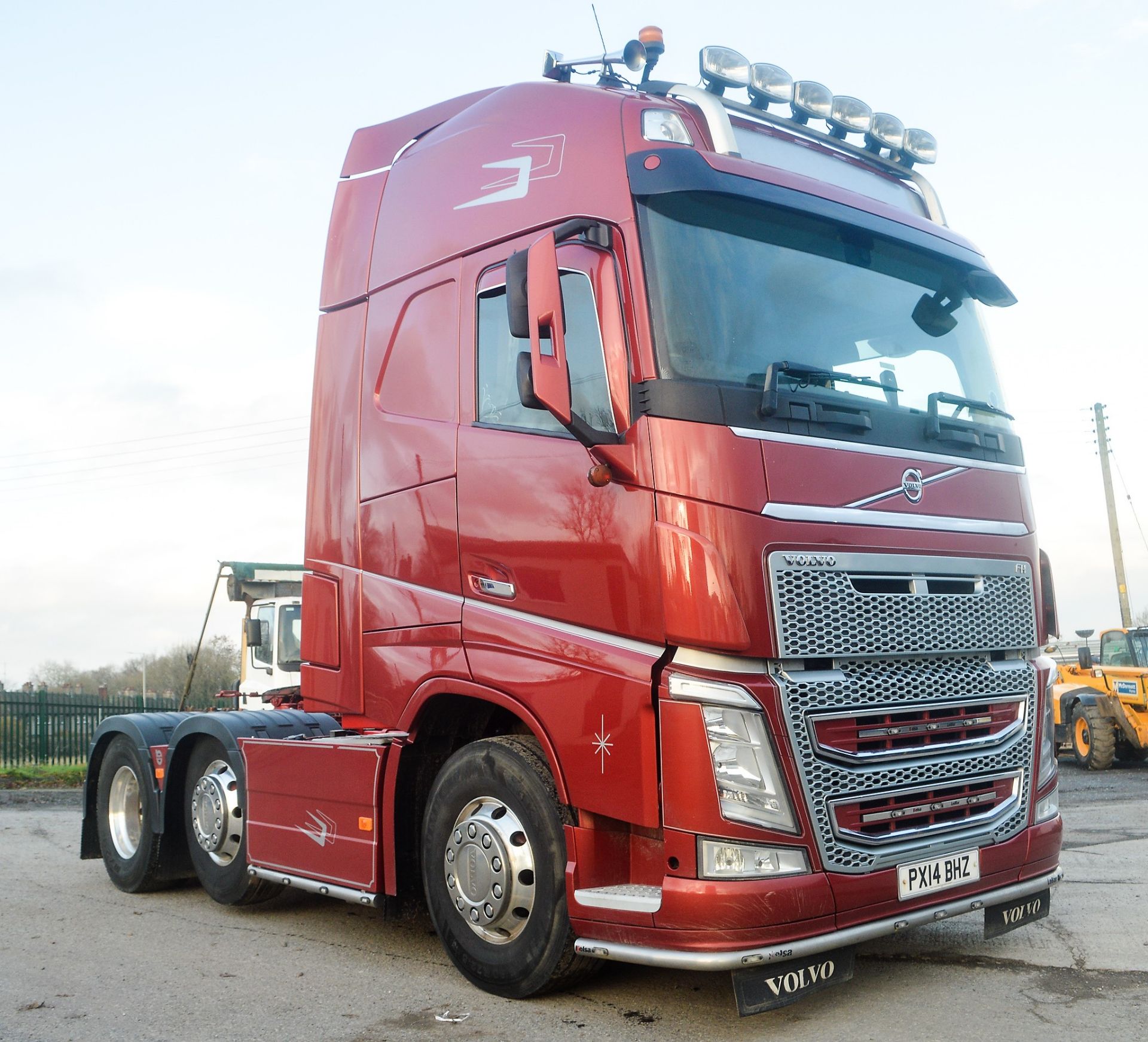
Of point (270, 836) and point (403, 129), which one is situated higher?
point (403, 129)

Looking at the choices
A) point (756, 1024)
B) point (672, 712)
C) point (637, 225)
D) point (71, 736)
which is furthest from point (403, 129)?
point (71, 736)

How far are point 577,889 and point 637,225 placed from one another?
259cm

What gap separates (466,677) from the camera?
5191 mm

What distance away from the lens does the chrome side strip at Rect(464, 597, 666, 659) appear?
4.43 metres

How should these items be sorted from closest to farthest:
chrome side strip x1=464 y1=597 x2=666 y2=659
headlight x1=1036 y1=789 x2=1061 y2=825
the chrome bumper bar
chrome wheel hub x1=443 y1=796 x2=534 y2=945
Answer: the chrome bumper bar, chrome side strip x1=464 y1=597 x2=666 y2=659, chrome wheel hub x1=443 y1=796 x2=534 y2=945, headlight x1=1036 y1=789 x2=1061 y2=825

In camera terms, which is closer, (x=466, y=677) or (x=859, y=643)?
(x=859, y=643)

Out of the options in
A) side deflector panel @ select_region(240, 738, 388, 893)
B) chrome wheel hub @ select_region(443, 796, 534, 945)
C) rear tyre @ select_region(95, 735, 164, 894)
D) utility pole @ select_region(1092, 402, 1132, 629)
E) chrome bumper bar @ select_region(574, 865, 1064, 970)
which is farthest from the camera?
utility pole @ select_region(1092, 402, 1132, 629)

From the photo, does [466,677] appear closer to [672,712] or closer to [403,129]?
[672,712]

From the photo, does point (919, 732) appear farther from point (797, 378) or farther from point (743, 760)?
point (797, 378)

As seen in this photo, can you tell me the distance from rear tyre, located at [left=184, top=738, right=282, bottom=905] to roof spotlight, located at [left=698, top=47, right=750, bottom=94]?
14.5 feet

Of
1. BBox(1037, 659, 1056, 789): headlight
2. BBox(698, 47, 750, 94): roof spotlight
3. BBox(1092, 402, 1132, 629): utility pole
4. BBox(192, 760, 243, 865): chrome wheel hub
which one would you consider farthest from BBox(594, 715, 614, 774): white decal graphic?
BBox(1092, 402, 1132, 629): utility pole

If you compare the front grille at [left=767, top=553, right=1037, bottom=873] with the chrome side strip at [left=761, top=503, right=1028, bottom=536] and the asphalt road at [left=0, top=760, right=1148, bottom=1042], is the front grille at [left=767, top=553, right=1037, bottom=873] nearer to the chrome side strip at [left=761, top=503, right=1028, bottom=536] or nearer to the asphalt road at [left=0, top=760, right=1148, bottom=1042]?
the chrome side strip at [left=761, top=503, right=1028, bottom=536]

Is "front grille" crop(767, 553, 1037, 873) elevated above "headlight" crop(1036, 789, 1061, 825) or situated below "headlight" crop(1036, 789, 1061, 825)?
above

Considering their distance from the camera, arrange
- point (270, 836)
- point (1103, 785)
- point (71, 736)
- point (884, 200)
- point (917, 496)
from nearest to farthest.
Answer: point (917, 496)
point (884, 200)
point (270, 836)
point (1103, 785)
point (71, 736)
